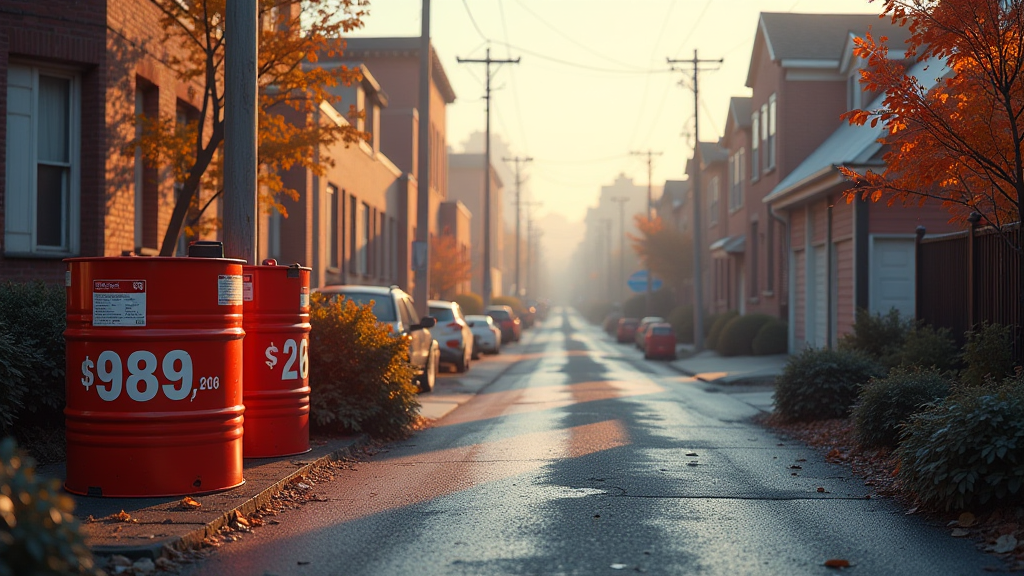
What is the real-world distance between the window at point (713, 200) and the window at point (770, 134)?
14618 mm

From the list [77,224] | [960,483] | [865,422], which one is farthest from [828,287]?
[960,483]

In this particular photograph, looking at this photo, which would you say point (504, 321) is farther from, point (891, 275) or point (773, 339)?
point (891, 275)

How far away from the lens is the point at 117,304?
720cm

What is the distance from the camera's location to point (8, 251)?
13.5 metres

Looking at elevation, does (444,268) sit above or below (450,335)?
above

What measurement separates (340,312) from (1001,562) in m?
7.35

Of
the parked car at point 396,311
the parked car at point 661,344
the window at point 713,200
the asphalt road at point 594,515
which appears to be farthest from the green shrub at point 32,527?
the window at point 713,200

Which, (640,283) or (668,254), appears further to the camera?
(640,283)

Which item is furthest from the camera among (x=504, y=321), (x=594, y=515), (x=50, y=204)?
(x=504, y=321)

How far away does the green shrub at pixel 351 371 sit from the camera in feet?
37.1

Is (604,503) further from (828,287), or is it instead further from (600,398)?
(828,287)

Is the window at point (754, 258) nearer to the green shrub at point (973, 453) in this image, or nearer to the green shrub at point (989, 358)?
the green shrub at point (989, 358)

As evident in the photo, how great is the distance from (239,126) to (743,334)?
82.2 ft

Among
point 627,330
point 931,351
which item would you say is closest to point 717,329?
point 627,330
